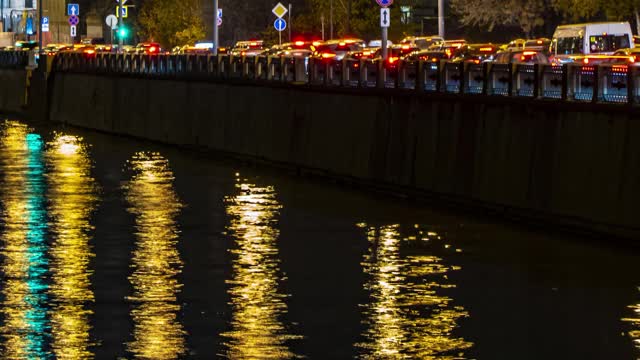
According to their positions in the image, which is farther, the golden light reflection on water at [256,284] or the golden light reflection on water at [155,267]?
the golden light reflection on water at [155,267]

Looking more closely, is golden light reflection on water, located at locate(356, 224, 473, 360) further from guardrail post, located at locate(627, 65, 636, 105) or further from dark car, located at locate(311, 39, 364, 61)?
dark car, located at locate(311, 39, 364, 61)

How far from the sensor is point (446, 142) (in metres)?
27.6

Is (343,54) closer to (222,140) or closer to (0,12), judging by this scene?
(222,140)

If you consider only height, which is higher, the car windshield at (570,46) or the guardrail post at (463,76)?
the guardrail post at (463,76)

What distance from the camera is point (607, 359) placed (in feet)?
48.1

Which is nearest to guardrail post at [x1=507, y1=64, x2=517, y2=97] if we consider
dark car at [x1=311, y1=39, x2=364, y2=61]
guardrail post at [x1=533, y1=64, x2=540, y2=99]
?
guardrail post at [x1=533, y1=64, x2=540, y2=99]

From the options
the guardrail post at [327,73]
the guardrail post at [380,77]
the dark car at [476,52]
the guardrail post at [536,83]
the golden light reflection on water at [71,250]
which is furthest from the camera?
the dark car at [476,52]

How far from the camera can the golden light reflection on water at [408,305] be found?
49.3 ft

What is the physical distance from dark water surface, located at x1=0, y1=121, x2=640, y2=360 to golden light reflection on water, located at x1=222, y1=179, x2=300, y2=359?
0.03m

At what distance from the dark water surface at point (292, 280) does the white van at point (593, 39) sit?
2619 cm

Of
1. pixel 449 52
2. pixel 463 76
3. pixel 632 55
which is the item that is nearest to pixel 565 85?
pixel 463 76

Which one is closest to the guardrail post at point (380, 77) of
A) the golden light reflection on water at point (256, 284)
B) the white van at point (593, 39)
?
the golden light reflection on water at point (256, 284)

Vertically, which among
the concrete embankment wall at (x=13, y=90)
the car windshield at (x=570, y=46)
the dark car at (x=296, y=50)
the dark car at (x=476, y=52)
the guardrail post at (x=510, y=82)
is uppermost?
the guardrail post at (x=510, y=82)

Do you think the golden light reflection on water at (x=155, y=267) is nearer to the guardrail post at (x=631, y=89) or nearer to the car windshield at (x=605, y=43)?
the guardrail post at (x=631, y=89)
